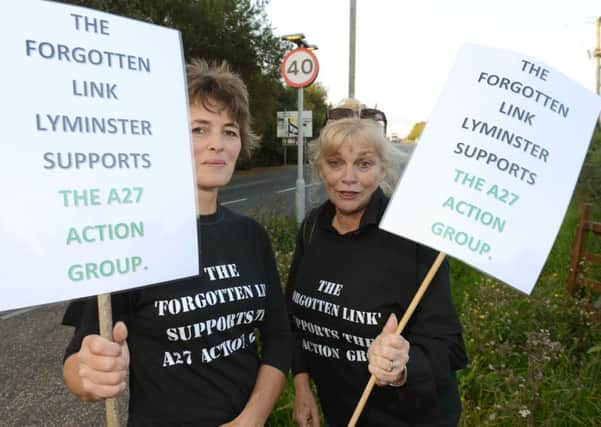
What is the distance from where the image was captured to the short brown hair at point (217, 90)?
147 cm

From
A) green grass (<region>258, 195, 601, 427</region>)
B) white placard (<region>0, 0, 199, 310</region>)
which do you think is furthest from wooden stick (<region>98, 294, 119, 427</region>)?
green grass (<region>258, 195, 601, 427</region>)

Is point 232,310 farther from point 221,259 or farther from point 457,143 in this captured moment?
point 457,143

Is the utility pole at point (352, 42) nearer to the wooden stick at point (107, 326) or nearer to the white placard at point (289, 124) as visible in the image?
the white placard at point (289, 124)

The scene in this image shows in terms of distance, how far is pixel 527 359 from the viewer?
2977 millimetres

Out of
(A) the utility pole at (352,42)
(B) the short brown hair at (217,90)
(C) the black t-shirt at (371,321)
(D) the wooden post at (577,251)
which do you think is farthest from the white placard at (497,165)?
(A) the utility pole at (352,42)

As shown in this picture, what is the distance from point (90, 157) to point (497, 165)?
106 cm

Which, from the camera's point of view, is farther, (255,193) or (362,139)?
(255,193)

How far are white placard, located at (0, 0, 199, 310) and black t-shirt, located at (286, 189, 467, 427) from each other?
2.11 ft

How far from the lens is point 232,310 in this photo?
1410 millimetres

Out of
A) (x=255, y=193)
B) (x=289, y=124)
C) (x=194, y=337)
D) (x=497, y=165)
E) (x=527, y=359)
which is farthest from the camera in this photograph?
(x=255, y=193)

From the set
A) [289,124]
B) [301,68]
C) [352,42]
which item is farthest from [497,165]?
[289,124]

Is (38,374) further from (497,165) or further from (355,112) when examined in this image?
(497,165)

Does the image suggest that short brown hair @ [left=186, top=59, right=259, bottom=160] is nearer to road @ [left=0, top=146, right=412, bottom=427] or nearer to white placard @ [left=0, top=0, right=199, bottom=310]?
white placard @ [left=0, top=0, right=199, bottom=310]

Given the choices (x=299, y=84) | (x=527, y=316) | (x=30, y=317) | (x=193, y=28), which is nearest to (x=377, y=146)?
(x=527, y=316)
